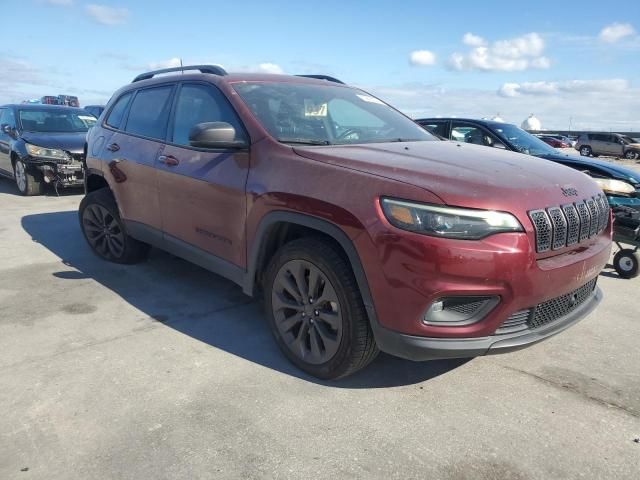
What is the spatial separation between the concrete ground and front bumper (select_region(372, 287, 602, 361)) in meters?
0.40

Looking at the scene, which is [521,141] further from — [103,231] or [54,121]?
→ [54,121]

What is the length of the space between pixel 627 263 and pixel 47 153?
29.2ft

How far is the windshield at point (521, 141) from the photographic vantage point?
698cm

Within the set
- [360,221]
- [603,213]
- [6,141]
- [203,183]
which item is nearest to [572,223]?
[603,213]

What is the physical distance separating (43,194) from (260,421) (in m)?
8.56

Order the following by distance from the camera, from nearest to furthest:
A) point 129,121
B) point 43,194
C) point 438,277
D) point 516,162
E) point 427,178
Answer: point 438,277
point 427,178
point 516,162
point 129,121
point 43,194

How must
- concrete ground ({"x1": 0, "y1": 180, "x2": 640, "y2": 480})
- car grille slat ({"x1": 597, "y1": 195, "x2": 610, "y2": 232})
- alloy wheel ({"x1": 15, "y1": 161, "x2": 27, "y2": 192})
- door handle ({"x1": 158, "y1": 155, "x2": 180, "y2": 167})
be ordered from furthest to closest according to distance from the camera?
1. alloy wheel ({"x1": 15, "y1": 161, "x2": 27, "y2": 192})
2. door handle ({"x1": 158, "y1": 155, "x2": 180, "y2": 167})
3. car grille slat ({"x1": 597, "y1": 195, "x2": 610, "y2": 232})
4. concrete ground ({"x1": 0, "y1": 180, "x2": 640, "y2": 480})

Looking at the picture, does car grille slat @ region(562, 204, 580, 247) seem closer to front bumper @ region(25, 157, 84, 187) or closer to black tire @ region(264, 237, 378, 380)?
black tire @ region(264, 237, 378, 380)

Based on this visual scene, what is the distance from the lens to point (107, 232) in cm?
510

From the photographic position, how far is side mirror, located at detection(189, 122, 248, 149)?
10.3ft

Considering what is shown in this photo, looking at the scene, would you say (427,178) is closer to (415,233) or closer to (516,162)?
(415,233)

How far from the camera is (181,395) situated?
281 centimetres

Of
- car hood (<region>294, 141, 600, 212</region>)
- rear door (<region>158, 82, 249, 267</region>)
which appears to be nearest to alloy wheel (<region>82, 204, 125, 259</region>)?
rear door (<region>158, 82, 249, 267</region>)

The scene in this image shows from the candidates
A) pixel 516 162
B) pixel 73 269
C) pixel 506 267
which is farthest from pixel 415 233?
pixel 73 269
